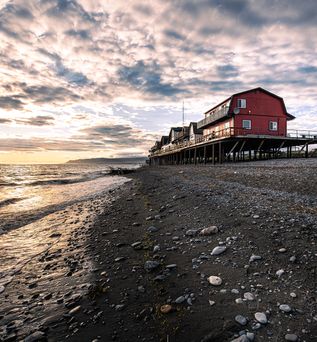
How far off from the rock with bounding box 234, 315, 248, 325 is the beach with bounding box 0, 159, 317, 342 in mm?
17

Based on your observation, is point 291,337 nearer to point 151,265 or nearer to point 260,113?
point 151,265

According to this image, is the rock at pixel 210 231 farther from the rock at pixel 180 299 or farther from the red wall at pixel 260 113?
the red wall at pixel 260 113

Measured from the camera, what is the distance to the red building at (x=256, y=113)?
32625mm

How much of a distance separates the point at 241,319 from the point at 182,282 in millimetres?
1201

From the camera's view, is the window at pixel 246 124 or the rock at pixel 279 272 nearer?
the rock at pixel 279 272

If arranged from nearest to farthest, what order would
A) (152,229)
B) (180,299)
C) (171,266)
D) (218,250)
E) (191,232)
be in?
1. (180,299)
2. (171,266)
3. (218,250)
4. (191,232)
5. (152,229)

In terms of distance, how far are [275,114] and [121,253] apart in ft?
119

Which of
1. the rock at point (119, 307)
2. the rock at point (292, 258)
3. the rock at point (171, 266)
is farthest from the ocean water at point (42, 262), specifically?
the rock at point (292, 258)

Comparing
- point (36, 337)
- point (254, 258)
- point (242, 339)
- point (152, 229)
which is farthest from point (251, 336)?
point (152, 229)

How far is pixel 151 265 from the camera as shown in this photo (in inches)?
171

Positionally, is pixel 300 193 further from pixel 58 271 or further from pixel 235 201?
pixel 58 271

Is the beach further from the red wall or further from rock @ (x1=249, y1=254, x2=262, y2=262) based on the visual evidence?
the red wall

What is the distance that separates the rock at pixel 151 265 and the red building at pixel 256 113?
30036 mm

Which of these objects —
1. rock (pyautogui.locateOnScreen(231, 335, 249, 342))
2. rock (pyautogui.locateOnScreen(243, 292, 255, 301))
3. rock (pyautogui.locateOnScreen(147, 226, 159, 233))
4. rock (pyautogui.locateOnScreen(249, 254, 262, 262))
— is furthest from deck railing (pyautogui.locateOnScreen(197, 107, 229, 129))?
rock (pyautogui.locateOnScreen(231, 335, 249, 342))
